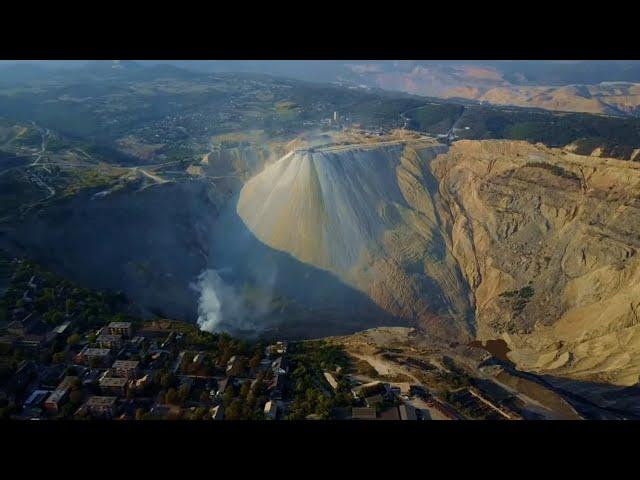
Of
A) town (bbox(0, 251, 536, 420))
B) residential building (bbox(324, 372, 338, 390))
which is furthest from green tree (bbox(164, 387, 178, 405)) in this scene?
residential building (bbox(324, 372, 338, 390))

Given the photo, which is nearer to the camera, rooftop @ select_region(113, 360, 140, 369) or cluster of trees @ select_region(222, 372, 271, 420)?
cluster of trees @ select_region(222, 372, 271, 420)

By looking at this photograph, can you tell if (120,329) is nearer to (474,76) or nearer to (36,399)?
(36,399)

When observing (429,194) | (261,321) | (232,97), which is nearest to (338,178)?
(429,194)

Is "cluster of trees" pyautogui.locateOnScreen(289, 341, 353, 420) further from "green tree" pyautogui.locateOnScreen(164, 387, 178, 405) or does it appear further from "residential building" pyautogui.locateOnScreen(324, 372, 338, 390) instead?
"green tree" pyautogui.locateOnScreen(164, 387, 178, 405)

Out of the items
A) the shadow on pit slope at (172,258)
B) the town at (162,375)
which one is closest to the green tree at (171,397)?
the town at (162,375)

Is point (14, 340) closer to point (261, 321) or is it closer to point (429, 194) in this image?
point (261, 321)
